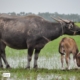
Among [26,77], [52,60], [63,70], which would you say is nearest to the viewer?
[26,77]

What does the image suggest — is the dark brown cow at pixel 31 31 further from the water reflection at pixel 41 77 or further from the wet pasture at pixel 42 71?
the water reflection at pixel 41 77

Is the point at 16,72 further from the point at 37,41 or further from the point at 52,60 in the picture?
the point at 52,60

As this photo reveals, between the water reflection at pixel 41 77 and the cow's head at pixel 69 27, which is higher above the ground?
the cow's head at pixel 69 27

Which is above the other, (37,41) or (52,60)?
(37,41)

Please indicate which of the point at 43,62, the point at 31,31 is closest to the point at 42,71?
the point at 31,31

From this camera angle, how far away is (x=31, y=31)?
41.8 feet

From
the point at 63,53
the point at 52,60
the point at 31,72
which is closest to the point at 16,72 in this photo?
the point at 31,72

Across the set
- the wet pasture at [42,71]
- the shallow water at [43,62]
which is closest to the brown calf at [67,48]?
the wet pasture at [42,71]

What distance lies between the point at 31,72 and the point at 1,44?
1.38 m

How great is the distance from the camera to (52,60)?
1467 centimetres

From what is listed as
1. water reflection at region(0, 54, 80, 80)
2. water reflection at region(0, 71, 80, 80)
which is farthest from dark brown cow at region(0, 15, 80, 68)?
water reflection at region(0, 71, 80, 80)

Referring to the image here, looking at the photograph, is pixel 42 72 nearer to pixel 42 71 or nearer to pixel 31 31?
pixel 42 71

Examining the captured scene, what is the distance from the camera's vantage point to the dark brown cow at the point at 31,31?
12.7m

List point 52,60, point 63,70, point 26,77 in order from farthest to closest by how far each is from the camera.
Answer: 1. point 52,60
2. point 63,70
3. point 26,77
